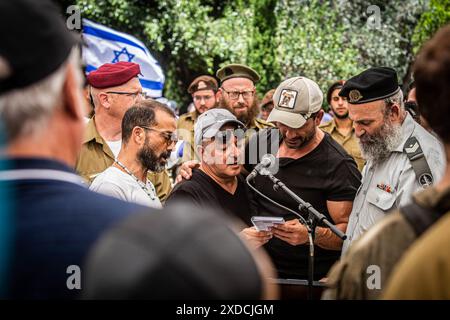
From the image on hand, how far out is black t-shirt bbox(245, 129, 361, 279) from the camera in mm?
4883

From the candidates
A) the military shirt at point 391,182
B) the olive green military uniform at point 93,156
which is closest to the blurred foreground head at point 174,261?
the military shirt at point 391,182

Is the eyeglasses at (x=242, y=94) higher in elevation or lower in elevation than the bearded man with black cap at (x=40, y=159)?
higher

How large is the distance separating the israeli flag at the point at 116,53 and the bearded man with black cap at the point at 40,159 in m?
7.04

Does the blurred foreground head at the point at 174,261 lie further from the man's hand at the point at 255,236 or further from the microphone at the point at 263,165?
the microphone at the point at 263,165

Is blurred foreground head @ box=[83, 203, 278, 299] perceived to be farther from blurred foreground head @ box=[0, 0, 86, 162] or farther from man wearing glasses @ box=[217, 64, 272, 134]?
man wearing glasses @ box=[217, 64, 272, 134]

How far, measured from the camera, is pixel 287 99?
521cm

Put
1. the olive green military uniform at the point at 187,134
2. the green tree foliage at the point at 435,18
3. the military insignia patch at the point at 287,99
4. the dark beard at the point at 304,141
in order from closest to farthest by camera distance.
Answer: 1. the dark beard at the point at 304,141
2. the military insignia patch at the point at 287,99
3. the olive green military uniform at the point at 187,134
4. the green tree foliage at the point at 435,18

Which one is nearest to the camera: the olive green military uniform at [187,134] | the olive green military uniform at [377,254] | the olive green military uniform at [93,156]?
the olive green military uniform at [377,254]

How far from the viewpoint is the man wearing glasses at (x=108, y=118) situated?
5426 mm

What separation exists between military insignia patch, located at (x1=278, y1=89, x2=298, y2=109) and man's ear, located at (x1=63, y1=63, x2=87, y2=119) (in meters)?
3.54

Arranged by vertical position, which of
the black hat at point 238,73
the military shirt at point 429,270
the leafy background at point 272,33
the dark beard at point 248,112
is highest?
the leafy background at point 272,33

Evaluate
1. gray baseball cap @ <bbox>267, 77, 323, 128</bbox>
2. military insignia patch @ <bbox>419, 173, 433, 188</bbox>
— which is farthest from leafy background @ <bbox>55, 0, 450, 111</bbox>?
military insignia patch @ <bbox>419, 173, 433, 188</bbox>
